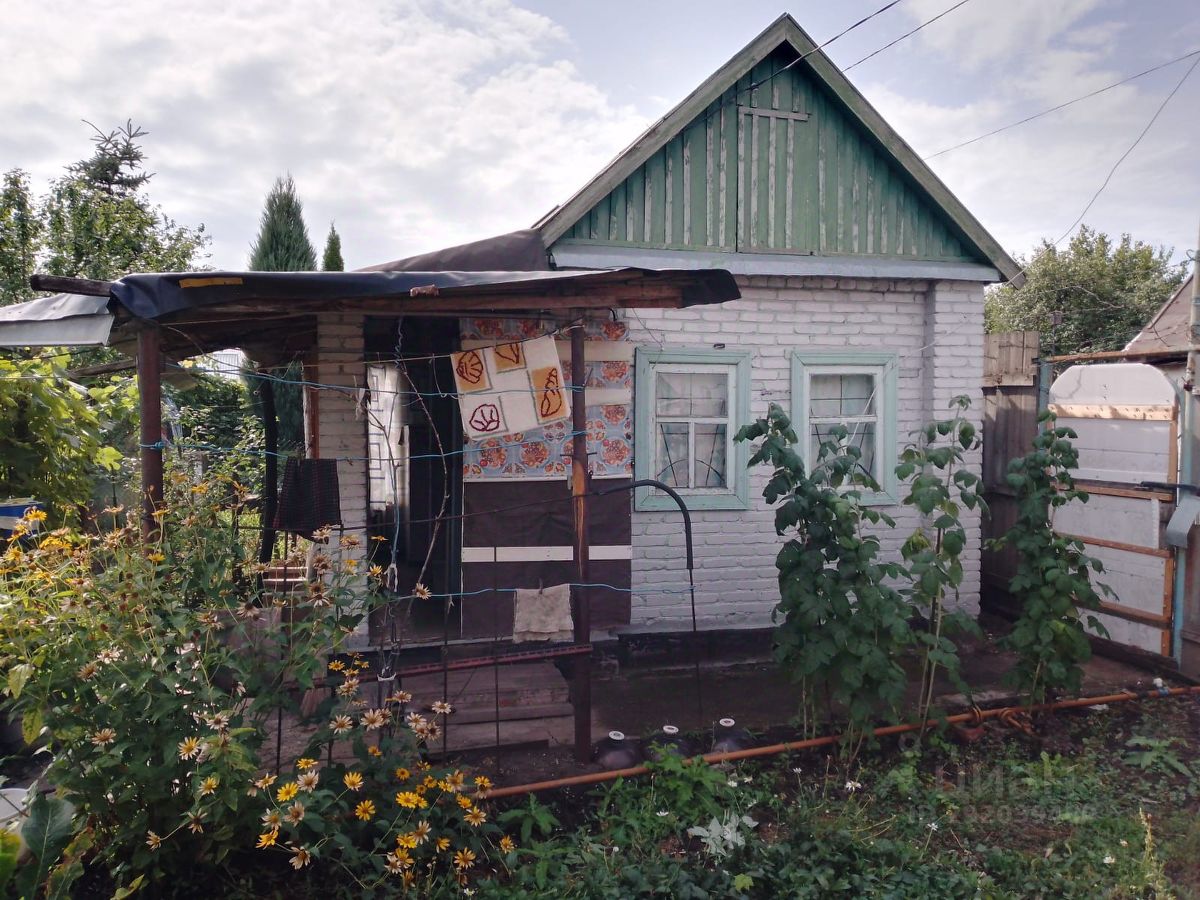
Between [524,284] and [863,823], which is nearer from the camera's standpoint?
[863,823]

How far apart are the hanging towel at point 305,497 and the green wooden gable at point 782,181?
255 centimetres

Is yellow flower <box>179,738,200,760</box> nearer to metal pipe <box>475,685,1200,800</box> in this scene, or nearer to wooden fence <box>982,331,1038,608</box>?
metal pipe <box>475,685,1200,800</box>

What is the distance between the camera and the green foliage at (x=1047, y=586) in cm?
473

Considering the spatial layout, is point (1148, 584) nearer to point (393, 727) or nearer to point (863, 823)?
point (863, 823)

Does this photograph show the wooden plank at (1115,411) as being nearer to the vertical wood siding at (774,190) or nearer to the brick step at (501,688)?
the vertical wood siding at (774,190)

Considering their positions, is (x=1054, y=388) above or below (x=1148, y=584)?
above

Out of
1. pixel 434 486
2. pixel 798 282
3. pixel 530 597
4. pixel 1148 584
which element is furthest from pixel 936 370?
pixel 434 486

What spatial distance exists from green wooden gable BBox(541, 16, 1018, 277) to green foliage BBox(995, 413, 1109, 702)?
2.54 m

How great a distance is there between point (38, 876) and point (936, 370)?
6604 millimetres

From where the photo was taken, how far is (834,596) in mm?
4230

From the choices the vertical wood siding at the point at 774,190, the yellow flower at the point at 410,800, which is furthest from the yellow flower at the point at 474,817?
the vertical wood siding at the point at 774,190

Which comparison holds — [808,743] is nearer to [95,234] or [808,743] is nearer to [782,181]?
[782,181]

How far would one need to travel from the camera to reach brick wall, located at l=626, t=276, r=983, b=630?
20.9ft

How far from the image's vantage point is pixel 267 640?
3.20 metres
